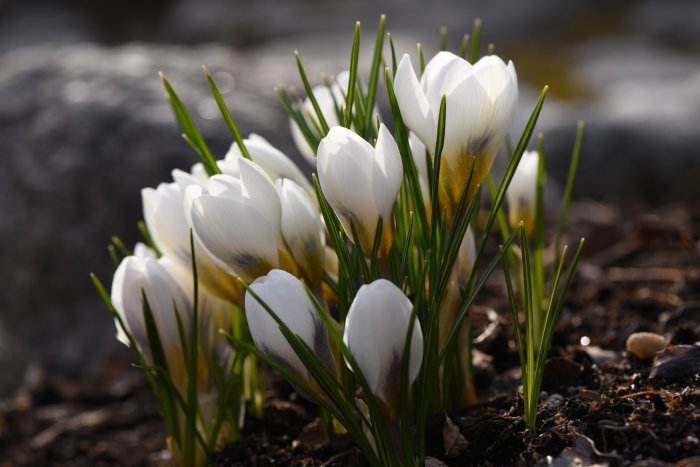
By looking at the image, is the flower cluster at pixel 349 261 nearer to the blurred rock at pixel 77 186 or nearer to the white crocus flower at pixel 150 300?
the white crocus flower at pixel 150 300

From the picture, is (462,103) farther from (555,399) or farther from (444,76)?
(555,399)

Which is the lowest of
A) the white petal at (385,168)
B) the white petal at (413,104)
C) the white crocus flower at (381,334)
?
the white crocus flower at (381,334)

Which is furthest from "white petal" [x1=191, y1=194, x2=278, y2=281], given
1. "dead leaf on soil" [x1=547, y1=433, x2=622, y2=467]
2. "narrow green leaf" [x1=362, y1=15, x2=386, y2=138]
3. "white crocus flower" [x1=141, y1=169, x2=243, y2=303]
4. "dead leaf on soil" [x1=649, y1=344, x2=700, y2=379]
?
"dead leaf on soil" [x1=649, y1=344, x2=700, y2=379]

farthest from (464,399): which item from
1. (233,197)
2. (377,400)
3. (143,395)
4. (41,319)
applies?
(41,319)

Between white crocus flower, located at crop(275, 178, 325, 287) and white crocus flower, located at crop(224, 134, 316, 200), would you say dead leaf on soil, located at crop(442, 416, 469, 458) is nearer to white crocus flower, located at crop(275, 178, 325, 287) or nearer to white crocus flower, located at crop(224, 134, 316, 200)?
white crocus flower, located at crop(275, 178, 325, 287)

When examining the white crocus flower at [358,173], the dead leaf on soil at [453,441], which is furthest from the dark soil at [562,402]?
the white crocus flower at [358,173]

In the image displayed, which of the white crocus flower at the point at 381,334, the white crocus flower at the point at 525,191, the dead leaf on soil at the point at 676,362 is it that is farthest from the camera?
the white crocus flower at the point at 525,191

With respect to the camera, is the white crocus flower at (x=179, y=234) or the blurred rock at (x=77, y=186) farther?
the blurred rock at (x=77, y=186)

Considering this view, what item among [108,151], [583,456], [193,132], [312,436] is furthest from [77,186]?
[583,456]
